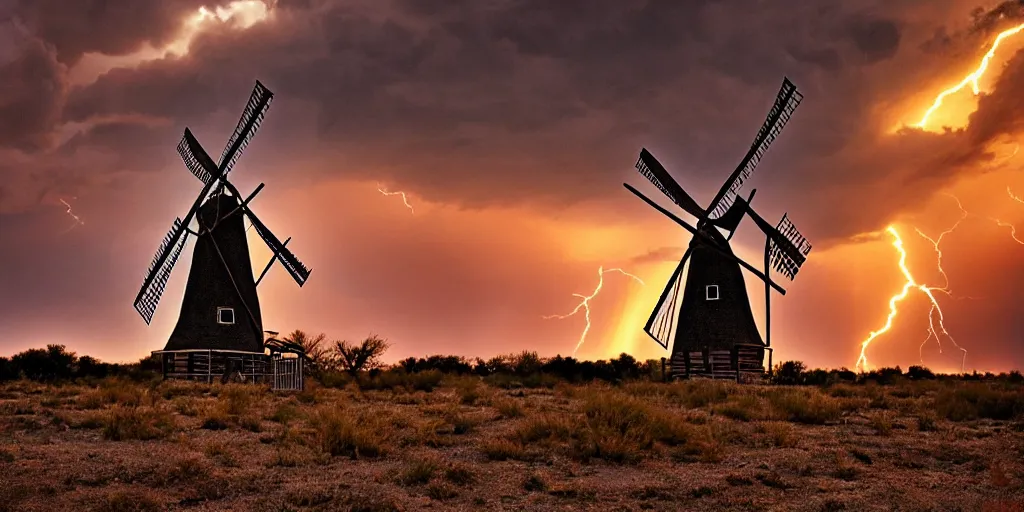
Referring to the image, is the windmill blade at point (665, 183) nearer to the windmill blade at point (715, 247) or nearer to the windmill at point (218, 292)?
the windmill blade at point (715, 247)

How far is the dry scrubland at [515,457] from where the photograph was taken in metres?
13.3

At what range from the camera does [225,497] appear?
13.4 m

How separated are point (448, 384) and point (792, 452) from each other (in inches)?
826

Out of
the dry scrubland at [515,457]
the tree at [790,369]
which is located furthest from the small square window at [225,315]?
the tree at [790,369]

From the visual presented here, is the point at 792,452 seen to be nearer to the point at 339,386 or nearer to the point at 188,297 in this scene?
the point at 339,386

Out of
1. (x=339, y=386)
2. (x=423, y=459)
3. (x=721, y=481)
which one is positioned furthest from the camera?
(x=339, y=386)

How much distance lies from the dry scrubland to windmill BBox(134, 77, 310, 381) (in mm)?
11065

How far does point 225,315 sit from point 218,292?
3.30ft

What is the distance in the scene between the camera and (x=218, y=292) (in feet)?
119

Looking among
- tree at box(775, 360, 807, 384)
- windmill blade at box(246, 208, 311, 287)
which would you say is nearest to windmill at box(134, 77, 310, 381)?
windmill blade at box(246, 208, 311, 287)

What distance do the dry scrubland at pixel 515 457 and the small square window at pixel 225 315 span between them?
37.0 feet

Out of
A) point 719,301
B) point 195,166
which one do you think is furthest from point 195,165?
point 719,301

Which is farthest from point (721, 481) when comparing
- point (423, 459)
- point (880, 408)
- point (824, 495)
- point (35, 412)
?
point (35, 412)

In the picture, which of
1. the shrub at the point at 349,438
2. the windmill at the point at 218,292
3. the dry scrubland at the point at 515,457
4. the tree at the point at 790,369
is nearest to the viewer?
the dry scrubland at the point at 515,457
